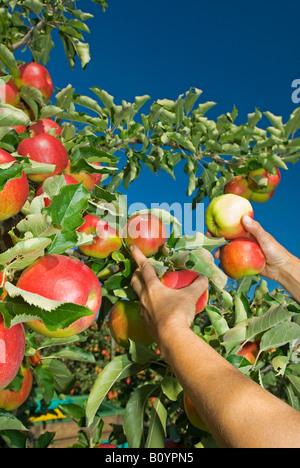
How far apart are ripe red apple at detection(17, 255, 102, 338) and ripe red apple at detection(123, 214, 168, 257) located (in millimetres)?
414

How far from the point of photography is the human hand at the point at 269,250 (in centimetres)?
175

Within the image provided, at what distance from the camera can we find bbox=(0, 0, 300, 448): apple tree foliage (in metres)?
0.89

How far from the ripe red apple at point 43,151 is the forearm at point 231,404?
2.40ft

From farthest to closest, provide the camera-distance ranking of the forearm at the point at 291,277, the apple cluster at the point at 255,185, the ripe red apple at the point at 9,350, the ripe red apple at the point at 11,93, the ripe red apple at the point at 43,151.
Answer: the apple cluster at the point at 255,185, the forearm at the point at 291,277, the ripe red apple at the point at 11,93, the ripe red apple at the point at 43,151, the ripe red apple at the point at 9,350

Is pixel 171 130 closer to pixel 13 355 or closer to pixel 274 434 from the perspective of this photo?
pixel 13 355

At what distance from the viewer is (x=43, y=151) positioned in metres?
1.23

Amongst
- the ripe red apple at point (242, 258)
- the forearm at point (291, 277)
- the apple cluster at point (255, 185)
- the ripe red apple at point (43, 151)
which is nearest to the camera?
the ripe red apple at point (43, 151)

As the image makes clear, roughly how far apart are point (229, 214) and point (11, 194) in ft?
3.46

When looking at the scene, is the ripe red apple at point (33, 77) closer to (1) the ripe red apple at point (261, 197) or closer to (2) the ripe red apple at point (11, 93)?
(2) the ripe red apple at point (11, 93)

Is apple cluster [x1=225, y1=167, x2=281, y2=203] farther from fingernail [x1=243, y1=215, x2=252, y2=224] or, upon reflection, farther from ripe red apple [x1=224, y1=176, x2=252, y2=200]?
fingernail [x1=243, y1=215, x2=252, y2=224]

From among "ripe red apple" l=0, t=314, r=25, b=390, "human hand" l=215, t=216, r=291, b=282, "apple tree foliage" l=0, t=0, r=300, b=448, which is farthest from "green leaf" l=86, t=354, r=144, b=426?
"human hand" l=215, t=216, r=291, b=282

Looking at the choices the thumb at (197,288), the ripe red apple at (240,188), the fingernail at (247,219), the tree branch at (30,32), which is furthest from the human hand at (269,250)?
the tree branch at (30,32)

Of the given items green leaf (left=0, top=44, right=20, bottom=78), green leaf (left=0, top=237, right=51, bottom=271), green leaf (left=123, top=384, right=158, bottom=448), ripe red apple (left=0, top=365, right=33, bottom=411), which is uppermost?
green leaf (left=0, top=44, right=20, bottom=78)
